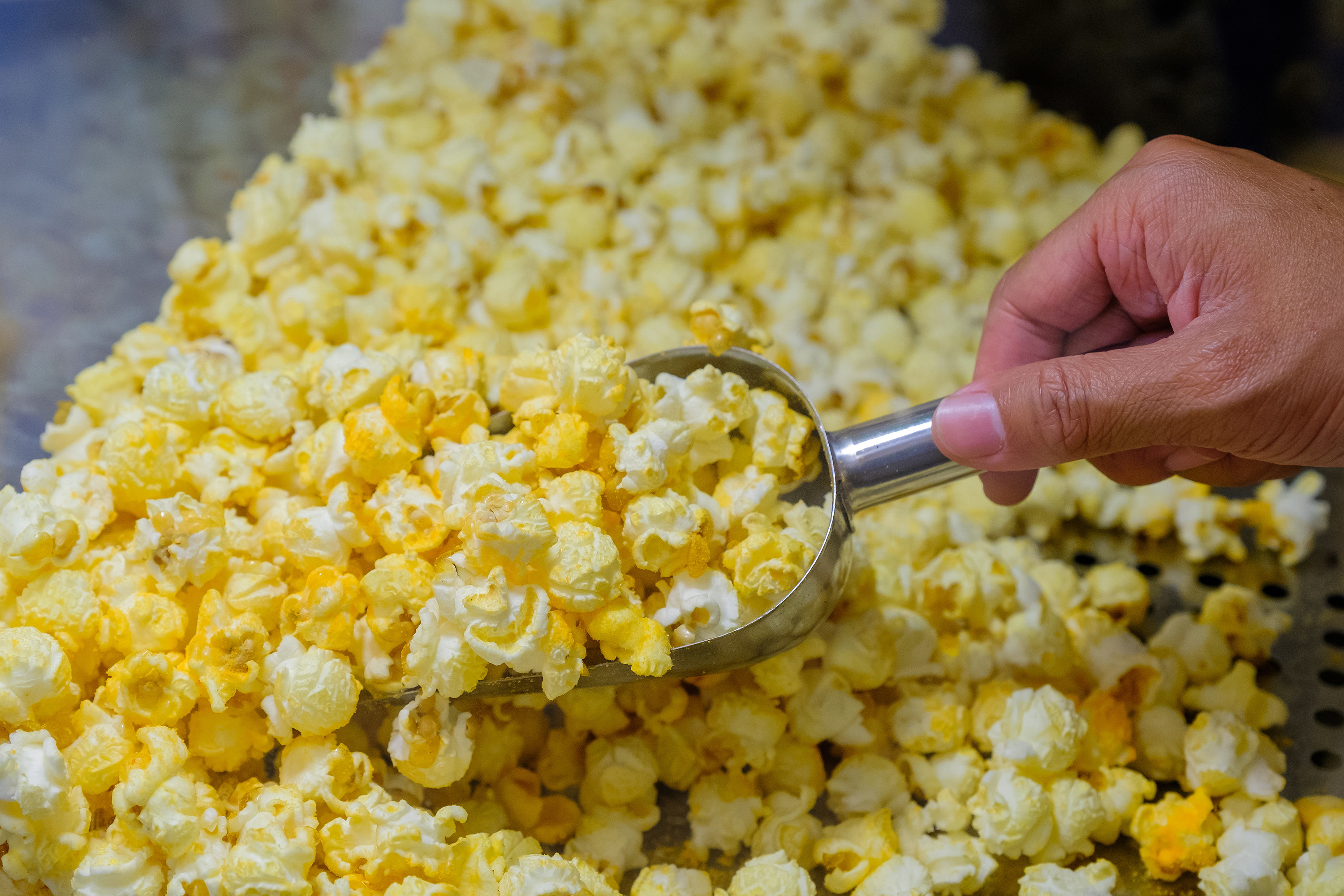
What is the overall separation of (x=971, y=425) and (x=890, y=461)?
0.37ft

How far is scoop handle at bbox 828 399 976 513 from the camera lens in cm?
92

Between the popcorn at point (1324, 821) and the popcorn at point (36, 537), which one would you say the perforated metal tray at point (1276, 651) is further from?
the popcorn at point (36, 537)

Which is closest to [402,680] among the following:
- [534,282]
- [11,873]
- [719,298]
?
[11,873]

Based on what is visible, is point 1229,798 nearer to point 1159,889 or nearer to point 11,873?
point 1159,889

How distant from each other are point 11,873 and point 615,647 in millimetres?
457

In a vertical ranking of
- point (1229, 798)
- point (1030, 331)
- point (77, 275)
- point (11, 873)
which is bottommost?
point (1229, 798)

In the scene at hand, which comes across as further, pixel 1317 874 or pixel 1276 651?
pixel 1276 651

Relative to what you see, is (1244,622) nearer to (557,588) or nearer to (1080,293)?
(1080,293)

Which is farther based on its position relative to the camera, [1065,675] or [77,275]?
[77,275]

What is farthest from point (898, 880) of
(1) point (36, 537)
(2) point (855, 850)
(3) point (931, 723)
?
(1) point (36, 537)

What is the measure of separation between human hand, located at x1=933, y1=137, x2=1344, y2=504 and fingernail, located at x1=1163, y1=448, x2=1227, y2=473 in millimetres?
139

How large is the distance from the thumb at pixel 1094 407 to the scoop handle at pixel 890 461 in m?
0.10

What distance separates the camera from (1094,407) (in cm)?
77

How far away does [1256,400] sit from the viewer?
783mm
